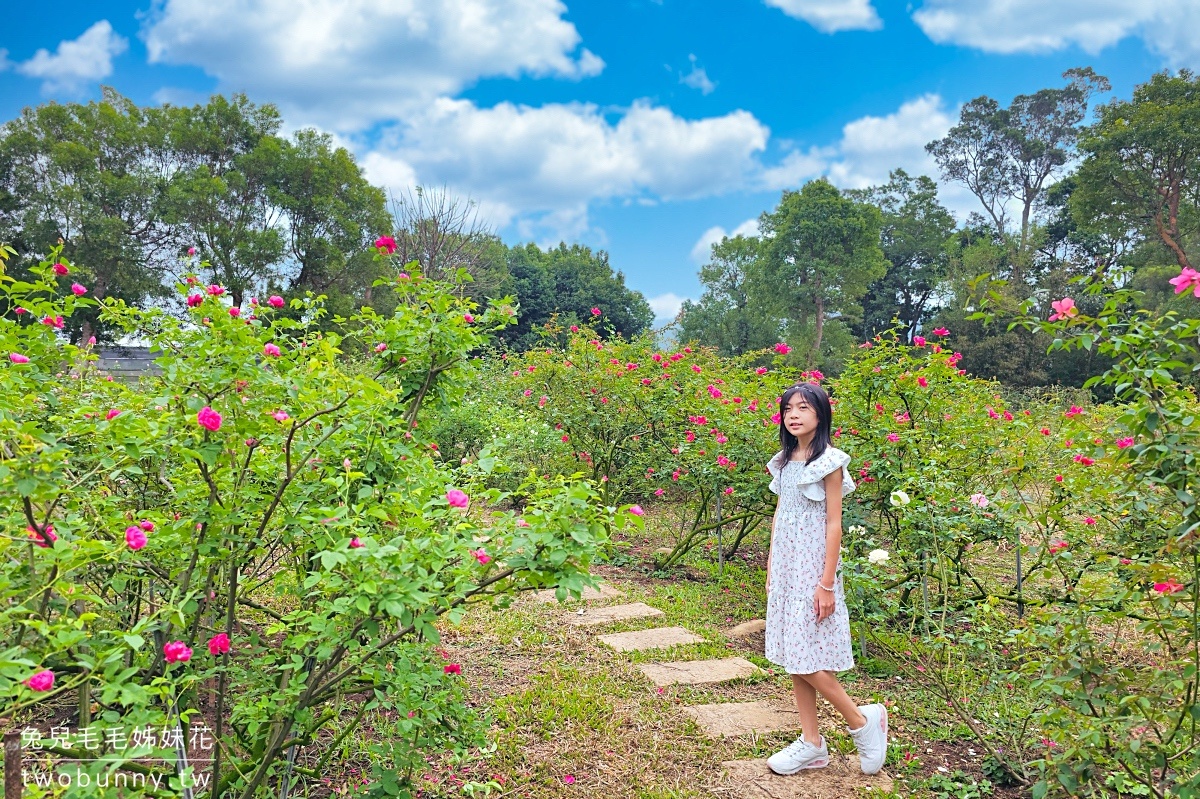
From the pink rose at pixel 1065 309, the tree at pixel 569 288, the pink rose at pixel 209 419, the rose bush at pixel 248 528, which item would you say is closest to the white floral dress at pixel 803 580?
the pink rose at pixel 1065 309

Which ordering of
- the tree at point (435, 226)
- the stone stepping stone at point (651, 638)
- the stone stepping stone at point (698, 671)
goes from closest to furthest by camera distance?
the stone stepping stone at point (698, 671) < the stone stepping stone at point (651, 638) < the tree at point (435, 226)

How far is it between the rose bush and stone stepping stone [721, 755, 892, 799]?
3.17 feet

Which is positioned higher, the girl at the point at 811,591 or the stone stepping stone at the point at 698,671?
the girl at the point at 811,591

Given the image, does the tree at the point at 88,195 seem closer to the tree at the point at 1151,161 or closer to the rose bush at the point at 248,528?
the rose bush at the point at 248,528

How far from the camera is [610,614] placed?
4.34 m

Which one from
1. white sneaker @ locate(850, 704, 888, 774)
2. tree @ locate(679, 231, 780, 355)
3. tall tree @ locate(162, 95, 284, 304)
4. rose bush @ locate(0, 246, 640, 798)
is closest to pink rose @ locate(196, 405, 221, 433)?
rose bush @ locate(0, 246, 640, 798)

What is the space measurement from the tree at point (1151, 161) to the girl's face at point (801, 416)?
2286 cm

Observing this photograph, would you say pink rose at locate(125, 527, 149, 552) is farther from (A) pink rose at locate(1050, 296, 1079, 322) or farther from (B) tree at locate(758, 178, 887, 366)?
(B) tree at locate(758, 178, 887, 366)

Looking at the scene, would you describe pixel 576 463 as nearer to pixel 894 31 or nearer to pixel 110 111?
pixel 894 31

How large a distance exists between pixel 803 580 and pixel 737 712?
77 centimetres

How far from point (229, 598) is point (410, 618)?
23.5 inches

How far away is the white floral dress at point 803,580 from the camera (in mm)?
2555

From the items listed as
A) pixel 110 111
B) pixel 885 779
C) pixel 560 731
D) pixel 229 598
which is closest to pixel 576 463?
pixel 560 731

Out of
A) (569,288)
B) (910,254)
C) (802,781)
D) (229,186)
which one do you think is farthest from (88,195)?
(910,254)
